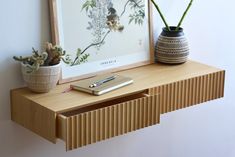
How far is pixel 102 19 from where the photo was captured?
6.37 feet

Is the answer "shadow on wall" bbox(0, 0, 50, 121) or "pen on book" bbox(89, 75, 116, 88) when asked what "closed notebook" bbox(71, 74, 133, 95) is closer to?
"pen on book" bbox(89, 75, 116, 88)

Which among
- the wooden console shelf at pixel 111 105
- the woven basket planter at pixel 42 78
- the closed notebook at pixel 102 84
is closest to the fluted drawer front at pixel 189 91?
the wooden console shelf at pixel 111 105

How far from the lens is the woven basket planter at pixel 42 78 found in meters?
Result: 1.72

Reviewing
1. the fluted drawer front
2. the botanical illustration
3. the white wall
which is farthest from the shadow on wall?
the fluted drawer front

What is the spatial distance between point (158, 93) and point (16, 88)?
1.67 ft

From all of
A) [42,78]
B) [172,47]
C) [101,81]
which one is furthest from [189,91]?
[42,78]

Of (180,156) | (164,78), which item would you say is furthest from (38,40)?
(180,156)

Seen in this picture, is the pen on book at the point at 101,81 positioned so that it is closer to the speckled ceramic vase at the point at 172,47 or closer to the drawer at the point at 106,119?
the drawer at the point at 106,119

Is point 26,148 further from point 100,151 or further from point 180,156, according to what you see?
point 180,156

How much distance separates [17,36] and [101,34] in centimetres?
34

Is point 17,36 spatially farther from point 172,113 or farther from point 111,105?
point 172,113

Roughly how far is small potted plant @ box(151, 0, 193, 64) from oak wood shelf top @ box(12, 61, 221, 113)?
0.10ft

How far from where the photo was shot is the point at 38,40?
182 cm

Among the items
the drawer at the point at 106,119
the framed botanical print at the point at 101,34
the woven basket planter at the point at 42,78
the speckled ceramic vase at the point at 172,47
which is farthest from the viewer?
the speckled ceramic vase at the point at 172,47
